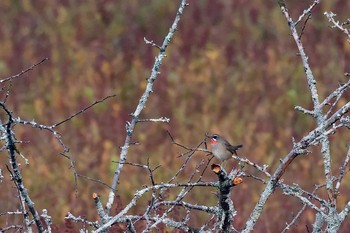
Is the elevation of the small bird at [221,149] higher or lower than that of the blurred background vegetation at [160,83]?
lower

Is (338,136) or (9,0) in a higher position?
(9,0)

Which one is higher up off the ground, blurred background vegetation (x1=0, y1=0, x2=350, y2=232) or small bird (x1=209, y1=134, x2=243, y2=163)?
blurred background vegetation (x1=0, y1=0, x2=350, y2=232)

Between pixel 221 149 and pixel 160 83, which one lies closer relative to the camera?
pixel 221 149

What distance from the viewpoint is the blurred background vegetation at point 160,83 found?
9914mm

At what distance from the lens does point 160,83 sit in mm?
12031

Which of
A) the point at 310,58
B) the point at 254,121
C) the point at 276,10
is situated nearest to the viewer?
the point at 254,121

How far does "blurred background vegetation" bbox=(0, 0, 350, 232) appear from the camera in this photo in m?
9.91

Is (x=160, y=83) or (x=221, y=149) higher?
(x=160, y=83)

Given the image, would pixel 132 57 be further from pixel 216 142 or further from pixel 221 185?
pixel 221 185

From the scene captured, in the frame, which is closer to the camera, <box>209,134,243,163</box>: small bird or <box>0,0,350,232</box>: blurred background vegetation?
<box>209,134,243,163</box>: small bird

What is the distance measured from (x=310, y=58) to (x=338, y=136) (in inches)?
80.3

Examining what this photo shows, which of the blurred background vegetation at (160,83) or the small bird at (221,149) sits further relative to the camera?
the blurred background vegetation at (160,83)

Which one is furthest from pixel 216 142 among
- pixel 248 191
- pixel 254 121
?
pixel 254 121

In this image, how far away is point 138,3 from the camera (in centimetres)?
1381
